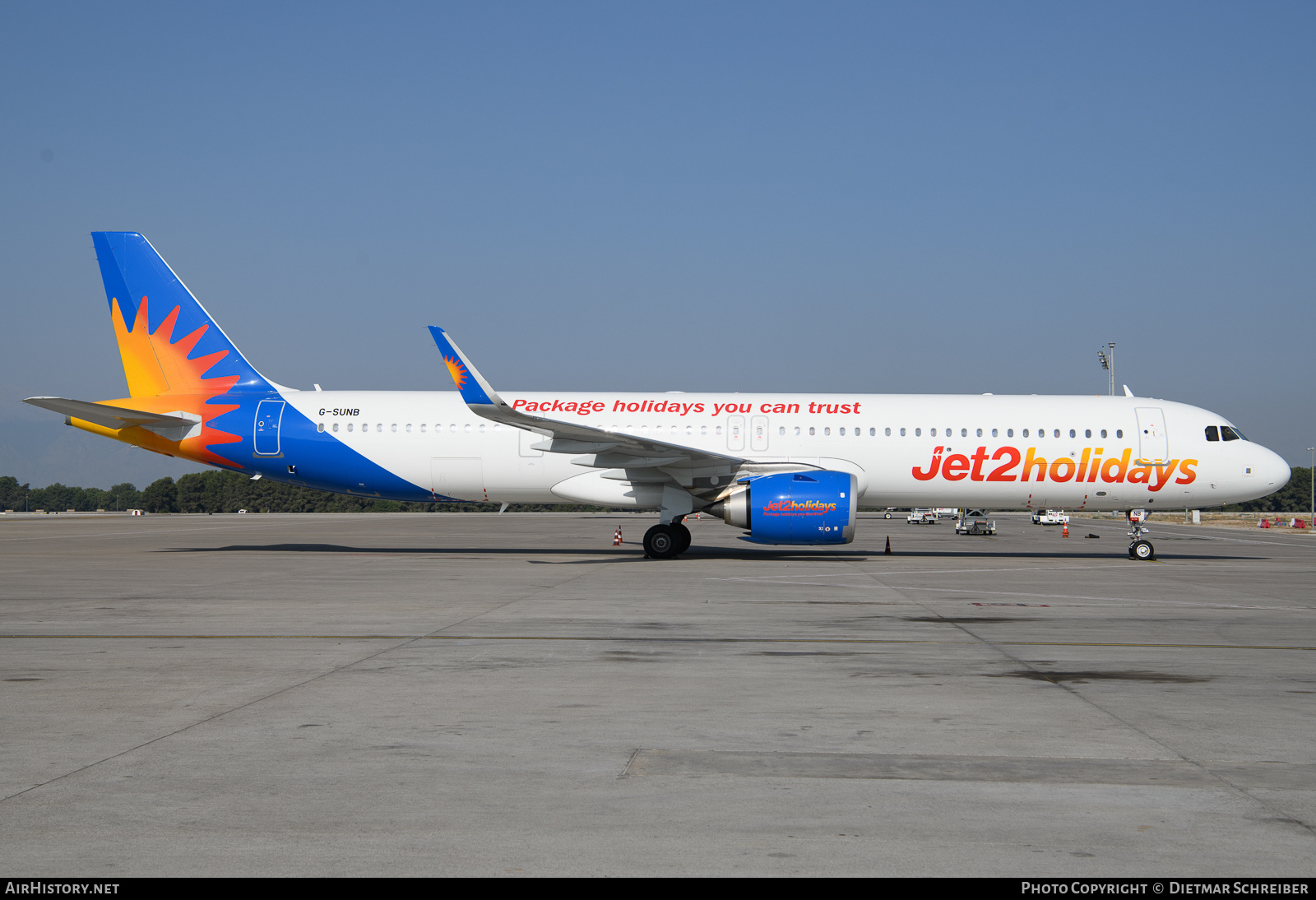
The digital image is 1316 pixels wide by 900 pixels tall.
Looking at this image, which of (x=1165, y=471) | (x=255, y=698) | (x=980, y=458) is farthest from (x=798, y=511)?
(x=255, y=698)

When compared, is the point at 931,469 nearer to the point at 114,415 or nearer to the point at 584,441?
the point at 584,441

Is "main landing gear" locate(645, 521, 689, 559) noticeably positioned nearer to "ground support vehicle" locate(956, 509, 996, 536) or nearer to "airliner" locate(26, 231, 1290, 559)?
"airliner" locate(26, 231, 1290, 559)

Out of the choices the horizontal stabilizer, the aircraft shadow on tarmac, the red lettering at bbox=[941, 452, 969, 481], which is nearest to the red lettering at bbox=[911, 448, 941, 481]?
the red lettering at bbox=[941, 452, 969, 481]

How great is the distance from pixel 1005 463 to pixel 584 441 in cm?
967

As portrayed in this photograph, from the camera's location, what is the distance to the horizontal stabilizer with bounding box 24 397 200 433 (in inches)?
855

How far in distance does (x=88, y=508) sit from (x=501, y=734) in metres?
143

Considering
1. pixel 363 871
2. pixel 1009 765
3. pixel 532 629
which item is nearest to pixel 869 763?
pixel 1009 765

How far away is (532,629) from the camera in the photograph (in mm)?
10773

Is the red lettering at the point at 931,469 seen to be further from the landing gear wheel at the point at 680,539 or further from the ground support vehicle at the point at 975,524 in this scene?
the ground support vehicle at the point at 975,524

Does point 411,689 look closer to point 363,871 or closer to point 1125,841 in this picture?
point 363,871

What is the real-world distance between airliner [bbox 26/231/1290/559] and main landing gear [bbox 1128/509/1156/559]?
0.05m

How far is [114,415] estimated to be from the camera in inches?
871

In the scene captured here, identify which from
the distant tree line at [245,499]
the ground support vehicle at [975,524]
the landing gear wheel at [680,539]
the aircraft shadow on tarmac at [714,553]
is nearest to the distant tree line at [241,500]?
the distant tree line at [245,499]

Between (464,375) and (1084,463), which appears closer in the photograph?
(464,375)
